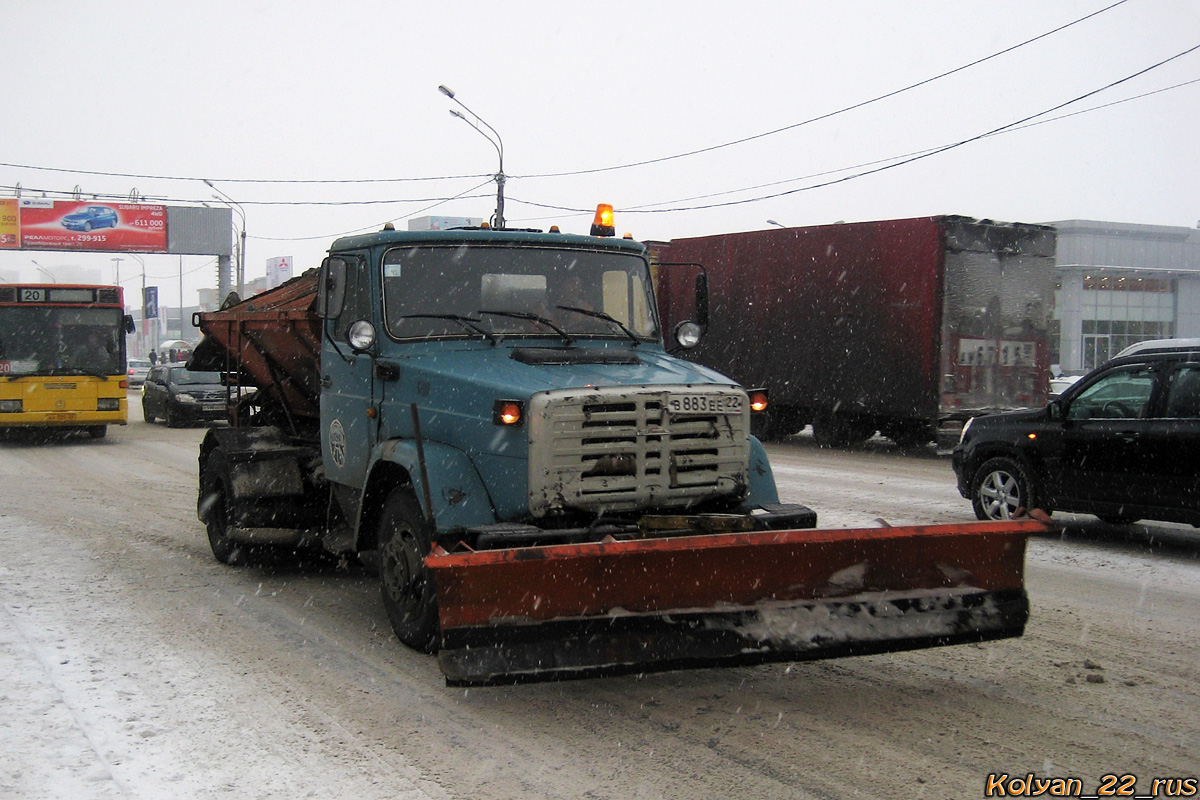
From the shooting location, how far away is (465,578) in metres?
4.59

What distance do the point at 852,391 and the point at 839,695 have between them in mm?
13971

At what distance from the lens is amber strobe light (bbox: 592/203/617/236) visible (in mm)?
7230

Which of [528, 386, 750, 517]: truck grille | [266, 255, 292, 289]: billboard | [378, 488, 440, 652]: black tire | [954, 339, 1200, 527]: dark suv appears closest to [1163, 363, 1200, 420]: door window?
[954, 339, 1200, 527]: dark suv

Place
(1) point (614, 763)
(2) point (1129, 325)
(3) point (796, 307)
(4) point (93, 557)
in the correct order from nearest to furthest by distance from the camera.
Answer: (1) point (614, 763) < (4) point (93, 557) < (3) point (796, 307) < (2) point (1129, 325)

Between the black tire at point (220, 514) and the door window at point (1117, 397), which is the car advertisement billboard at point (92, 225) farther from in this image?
the door window at point (1117, 397)

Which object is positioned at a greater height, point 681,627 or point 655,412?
point 655,412

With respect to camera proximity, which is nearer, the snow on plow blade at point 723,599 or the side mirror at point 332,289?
the snow on plow blade at point 723,599

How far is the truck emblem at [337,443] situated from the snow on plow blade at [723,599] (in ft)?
8.42

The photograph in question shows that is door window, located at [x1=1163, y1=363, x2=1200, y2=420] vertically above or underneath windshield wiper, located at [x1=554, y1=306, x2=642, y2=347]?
underneath

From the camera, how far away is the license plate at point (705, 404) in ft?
17.8

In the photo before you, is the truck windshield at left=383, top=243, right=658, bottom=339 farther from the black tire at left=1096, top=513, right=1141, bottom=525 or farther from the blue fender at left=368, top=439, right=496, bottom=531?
the black tire at left=1096, top=513, right=1141, bottom=525

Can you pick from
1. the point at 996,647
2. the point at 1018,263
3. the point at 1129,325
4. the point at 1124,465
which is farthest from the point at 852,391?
the point at 1129,325

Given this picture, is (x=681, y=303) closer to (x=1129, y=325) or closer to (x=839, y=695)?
(x=839, y=695)

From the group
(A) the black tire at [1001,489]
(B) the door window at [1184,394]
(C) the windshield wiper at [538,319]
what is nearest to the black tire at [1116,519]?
(A) the black tire at [1001,489]
